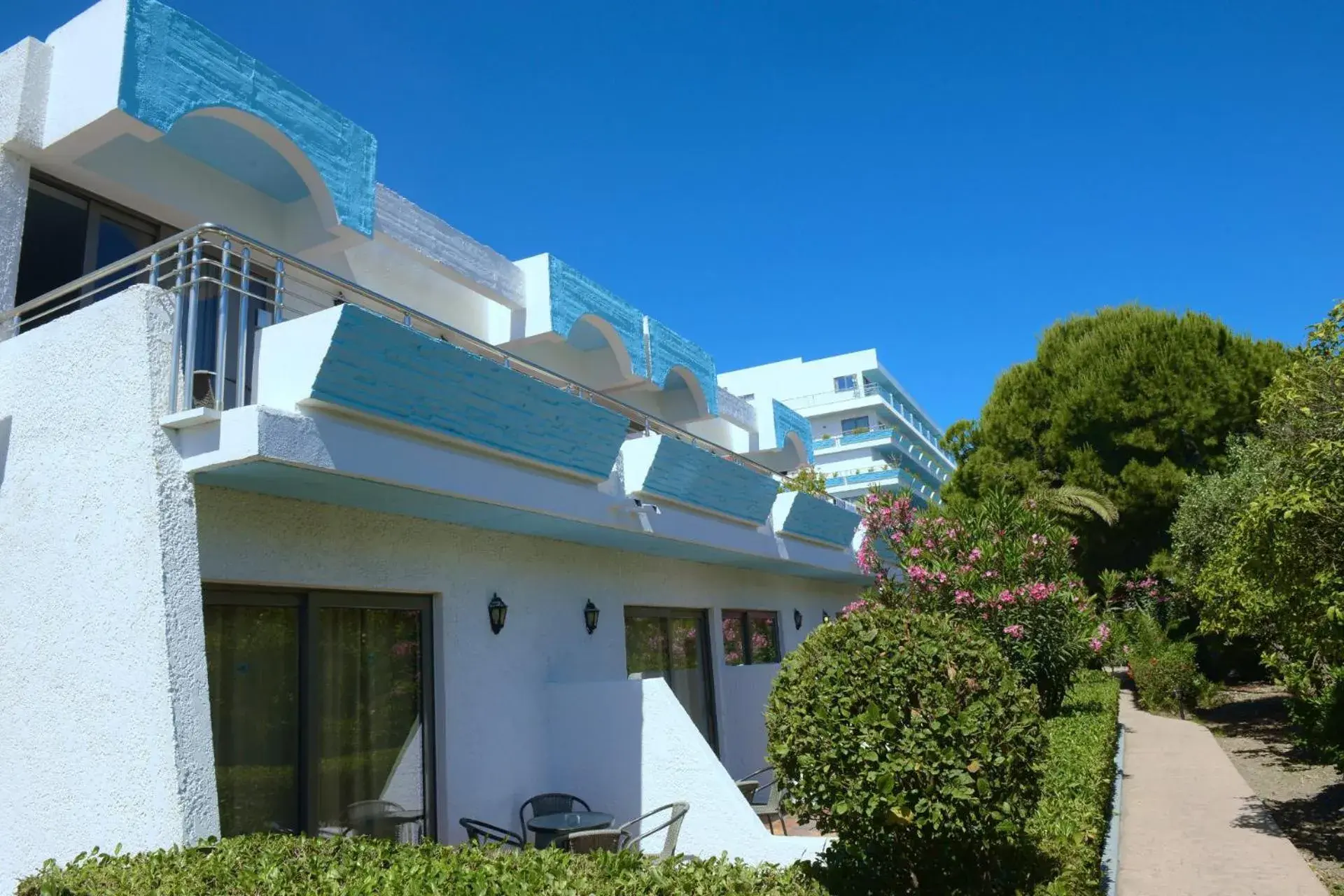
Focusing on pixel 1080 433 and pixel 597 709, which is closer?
pixel 597 709

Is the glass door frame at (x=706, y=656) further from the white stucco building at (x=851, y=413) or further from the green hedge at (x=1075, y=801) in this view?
the white stucco building at (x=851, y=413)

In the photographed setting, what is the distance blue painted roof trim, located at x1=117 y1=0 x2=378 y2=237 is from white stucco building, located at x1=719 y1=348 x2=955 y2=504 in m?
44.6

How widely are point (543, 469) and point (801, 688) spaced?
3578 millimetres

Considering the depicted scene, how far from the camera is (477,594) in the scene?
881 cm

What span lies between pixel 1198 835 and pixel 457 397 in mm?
9253

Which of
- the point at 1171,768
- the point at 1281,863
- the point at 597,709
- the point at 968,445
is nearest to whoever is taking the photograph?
the point at 1281,863

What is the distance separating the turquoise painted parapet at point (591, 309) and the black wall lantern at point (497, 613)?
4.22 meters

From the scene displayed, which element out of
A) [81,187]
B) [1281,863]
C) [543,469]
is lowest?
[1281,863]

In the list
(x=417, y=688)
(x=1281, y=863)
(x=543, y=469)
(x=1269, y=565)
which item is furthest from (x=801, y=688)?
(x=1281, y=863)

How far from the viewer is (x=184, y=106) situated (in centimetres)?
727

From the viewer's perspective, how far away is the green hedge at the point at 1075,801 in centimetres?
555

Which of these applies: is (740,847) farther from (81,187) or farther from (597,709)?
(81,187)

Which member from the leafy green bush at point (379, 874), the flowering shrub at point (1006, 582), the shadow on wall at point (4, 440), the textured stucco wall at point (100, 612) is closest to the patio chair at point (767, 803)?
the flowering shrub at point (1006, 582)

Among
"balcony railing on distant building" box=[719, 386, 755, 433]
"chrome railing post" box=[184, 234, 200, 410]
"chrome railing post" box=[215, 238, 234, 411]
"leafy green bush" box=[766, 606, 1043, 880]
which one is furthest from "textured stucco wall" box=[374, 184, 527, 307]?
"leafy green bush" box=[766, 606, 1043, 880]
